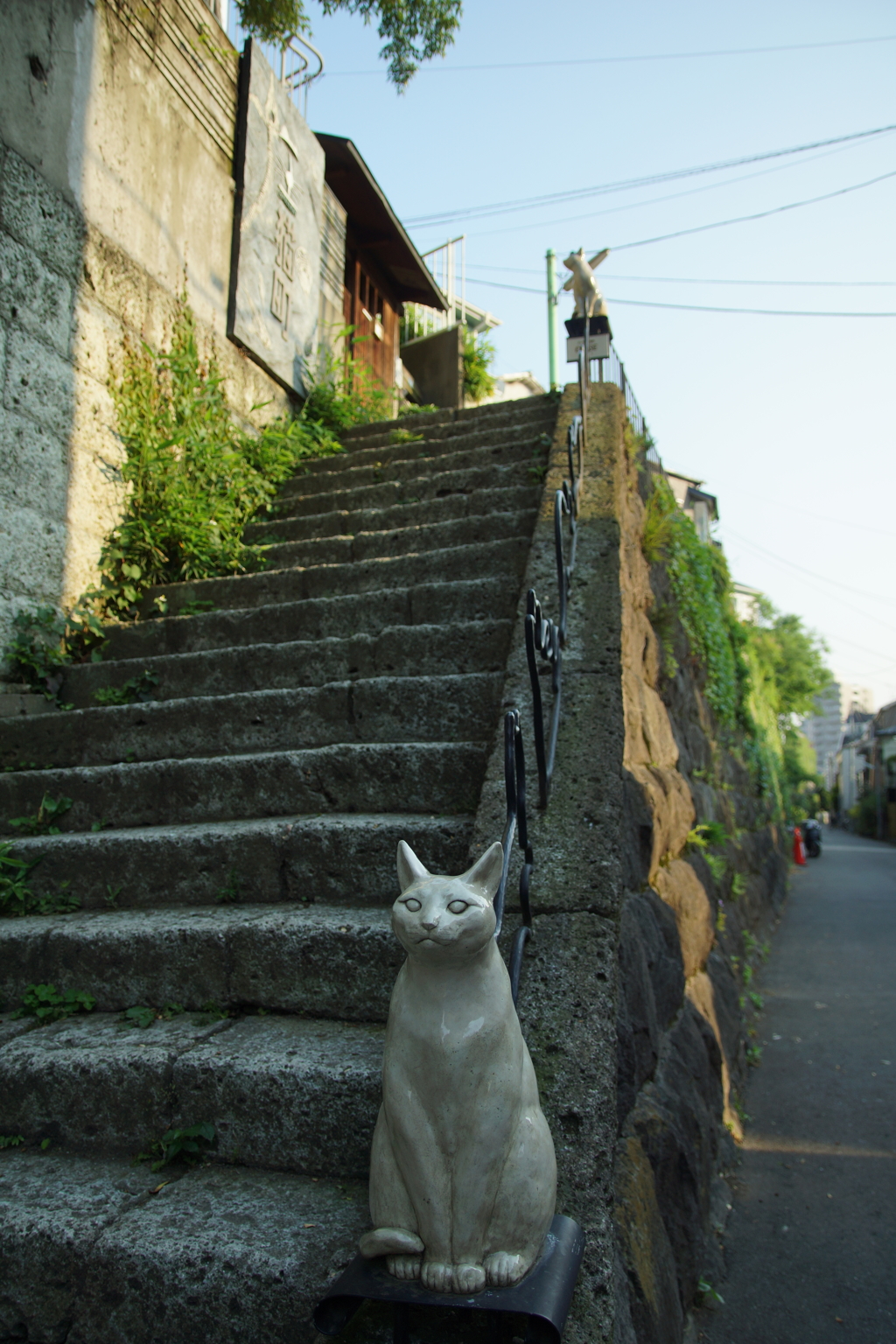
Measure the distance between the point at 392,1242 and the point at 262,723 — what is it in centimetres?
231

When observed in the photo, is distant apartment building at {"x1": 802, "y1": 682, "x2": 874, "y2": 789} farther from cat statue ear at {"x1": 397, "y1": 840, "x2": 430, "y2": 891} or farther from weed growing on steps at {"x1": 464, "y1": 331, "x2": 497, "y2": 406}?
cat statue ear at {"x1": 397, "y1": 840, "x2": 430, "y2": 891}

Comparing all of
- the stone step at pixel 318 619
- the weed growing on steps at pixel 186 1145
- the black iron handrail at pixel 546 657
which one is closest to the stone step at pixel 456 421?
the stone step at pixel 318 619

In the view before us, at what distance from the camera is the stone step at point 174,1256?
1.49m

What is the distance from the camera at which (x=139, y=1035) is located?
213 centimetres

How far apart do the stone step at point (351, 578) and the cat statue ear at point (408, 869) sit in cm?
230

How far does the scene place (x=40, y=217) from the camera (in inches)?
161

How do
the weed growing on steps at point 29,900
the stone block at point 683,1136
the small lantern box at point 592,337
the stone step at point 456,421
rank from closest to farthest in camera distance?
the stone block at point 683,1136 → the weed growing on steps at point 29,900 → the small lantern box at point 592,337 → the stone step at point 456,421

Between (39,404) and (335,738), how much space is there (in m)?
2.47

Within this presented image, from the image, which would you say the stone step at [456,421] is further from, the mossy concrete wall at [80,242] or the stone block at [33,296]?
the stone block at [33,296]

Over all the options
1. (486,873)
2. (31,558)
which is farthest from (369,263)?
(486,873)

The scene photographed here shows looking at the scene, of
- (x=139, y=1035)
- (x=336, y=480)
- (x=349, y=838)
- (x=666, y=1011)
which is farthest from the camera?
(x=336, y=480)

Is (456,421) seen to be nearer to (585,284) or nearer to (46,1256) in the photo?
(585,284)

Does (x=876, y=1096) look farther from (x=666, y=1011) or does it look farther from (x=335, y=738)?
(x=335, y=738)

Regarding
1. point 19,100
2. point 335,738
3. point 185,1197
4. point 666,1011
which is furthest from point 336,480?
point 185,1197
